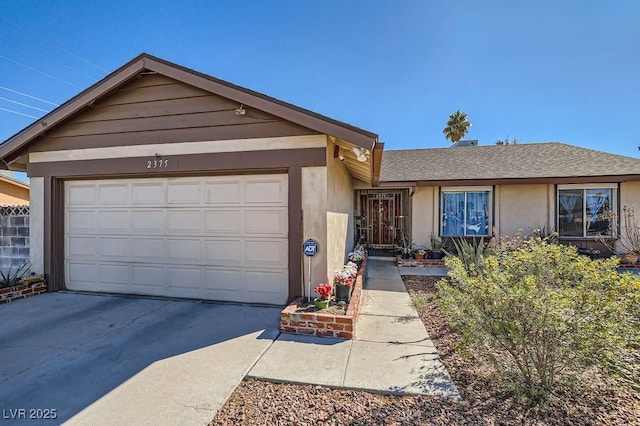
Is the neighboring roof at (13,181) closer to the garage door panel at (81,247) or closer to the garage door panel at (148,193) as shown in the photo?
the garage door panel at (81,247)

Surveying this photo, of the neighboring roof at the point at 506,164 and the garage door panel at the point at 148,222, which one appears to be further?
the neighboring roof at the point at 506,164

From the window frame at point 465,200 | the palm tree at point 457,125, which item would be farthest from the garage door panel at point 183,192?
the palm tree at point 457,125

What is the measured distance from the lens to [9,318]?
14.7 feet

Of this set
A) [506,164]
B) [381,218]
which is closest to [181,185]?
[381,218]

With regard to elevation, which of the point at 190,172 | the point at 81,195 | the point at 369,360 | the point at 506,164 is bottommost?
the point at 369,360

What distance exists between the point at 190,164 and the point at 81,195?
2.75 metres

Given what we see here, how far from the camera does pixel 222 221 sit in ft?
17.3

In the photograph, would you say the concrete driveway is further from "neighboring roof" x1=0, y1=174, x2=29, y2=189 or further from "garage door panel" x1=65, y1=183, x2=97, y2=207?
"neighboring roof" x1=0, y1=174, x2=29, y2=189

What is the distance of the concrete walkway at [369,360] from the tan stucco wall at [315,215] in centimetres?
104

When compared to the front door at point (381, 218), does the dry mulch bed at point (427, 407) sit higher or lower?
lower

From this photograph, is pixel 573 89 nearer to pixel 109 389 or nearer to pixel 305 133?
pixel 305 133

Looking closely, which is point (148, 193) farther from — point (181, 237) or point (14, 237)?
point (14, 237)

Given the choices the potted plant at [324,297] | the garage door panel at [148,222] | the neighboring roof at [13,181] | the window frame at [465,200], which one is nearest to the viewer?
the potted plant at [324,297]

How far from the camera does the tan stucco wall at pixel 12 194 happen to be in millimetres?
12141
